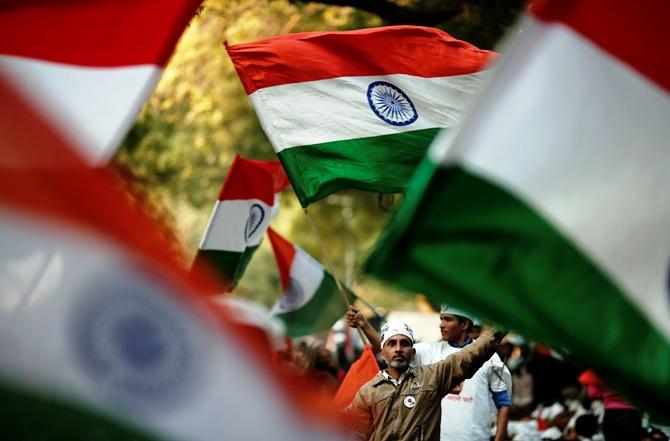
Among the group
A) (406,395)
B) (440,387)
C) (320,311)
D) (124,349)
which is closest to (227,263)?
(320,311)

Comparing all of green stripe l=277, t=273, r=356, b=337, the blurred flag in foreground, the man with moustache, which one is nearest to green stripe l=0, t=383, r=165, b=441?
the blurred flag in foreground

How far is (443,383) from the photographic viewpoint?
743 cm

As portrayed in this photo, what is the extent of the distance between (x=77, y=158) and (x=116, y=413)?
2.55ft

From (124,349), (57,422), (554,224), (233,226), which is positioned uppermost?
(554,224)

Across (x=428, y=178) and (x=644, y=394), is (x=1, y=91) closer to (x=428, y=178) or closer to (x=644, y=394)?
(x=428, y=178)

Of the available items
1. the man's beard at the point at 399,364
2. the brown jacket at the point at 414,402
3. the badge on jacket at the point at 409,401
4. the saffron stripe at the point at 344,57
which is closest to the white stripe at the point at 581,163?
the brown jacket at the point at 414,402

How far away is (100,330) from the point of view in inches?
130

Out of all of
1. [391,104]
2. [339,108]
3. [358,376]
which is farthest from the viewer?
[358,376]

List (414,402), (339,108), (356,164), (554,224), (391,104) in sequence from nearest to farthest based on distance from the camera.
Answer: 1. (554,224)
2. (414,402)
3. (356,164)
4. (339,108)
5. (391,104)

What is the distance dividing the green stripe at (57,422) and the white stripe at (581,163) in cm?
148

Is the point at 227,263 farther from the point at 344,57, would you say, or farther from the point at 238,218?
the point at 344,57

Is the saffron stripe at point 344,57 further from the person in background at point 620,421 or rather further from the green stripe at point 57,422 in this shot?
the green stripe at point 57,422

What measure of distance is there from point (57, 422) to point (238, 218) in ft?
23.9

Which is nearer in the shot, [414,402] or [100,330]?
[100,330]
